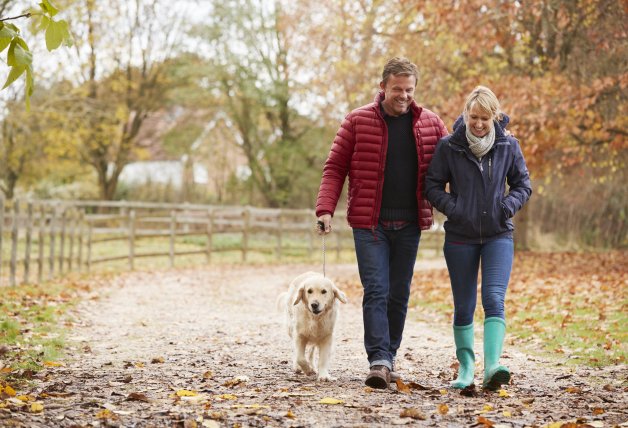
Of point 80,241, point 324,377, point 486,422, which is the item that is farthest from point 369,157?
point 80,241

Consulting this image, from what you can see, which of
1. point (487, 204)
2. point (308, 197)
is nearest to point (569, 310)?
point (487, 204)

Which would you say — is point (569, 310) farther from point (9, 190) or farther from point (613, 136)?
point (9, 190)

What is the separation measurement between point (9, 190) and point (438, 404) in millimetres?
24457

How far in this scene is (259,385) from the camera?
5023 mm

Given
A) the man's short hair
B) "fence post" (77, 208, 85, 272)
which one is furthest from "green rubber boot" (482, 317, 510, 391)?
"fence post" (77, 208, 85, 272)

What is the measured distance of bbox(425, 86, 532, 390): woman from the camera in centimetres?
477

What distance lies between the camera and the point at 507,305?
10.3 meters

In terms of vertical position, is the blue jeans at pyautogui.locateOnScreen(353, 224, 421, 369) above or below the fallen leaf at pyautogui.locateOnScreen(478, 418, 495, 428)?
above

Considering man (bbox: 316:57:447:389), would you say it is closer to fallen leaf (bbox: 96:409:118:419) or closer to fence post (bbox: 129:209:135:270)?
fallen leaf (bbox: 96:409:118:419)

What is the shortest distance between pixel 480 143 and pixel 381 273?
1045mm

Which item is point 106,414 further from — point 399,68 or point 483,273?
point 399,68

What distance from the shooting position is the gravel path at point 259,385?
13.0 feet

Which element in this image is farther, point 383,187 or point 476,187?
point 383,187

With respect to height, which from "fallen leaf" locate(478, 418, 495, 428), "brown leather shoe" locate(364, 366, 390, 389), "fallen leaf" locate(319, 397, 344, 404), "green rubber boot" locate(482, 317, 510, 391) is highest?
"green rubber boot" locate(482, 317, 510, 391)
